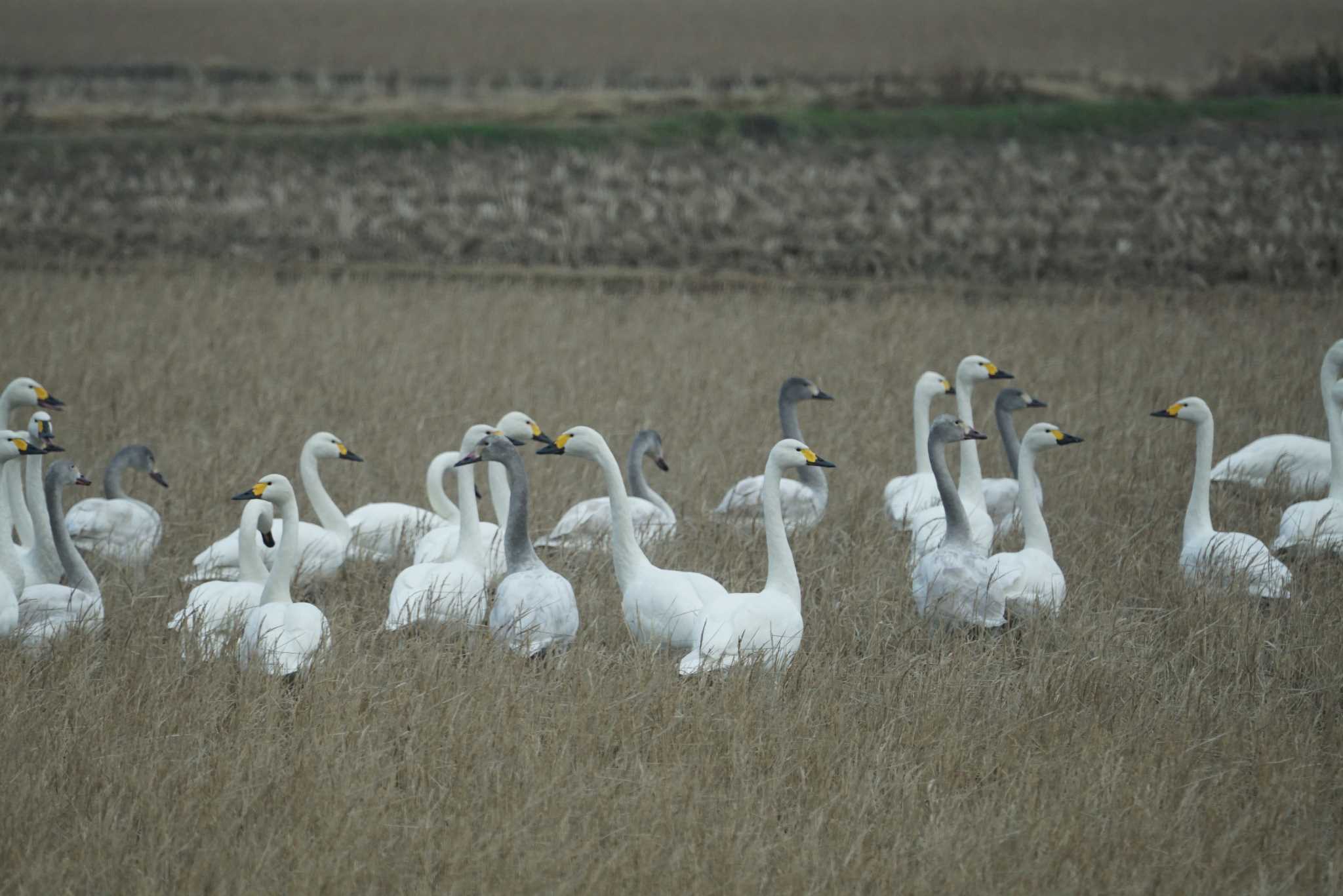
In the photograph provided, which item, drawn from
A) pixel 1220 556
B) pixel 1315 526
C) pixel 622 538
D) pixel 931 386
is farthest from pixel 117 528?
pixel 1315 526

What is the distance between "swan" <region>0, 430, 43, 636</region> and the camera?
556 cm

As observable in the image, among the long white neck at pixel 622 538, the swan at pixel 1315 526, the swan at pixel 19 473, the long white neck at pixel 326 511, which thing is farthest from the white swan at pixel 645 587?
the swan at pixel 1315 526

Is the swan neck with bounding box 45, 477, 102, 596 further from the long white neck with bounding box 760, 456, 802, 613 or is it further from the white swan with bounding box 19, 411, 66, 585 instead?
the long white neck with bounding box 760, 456, 802, 613

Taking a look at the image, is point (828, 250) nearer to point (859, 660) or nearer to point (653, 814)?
point (859, 660)

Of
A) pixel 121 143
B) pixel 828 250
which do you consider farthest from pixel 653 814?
pixel 121 143

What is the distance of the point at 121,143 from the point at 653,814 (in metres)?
26.2

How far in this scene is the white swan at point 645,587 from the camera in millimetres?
5613

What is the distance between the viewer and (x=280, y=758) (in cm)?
455

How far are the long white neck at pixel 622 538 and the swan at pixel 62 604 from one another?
2.28m

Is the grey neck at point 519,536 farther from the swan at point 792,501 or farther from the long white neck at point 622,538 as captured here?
the swan at point 792,501

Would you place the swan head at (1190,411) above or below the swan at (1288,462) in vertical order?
above

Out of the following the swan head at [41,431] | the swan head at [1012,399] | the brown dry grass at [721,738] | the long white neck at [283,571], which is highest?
the swan head at [1012,399]

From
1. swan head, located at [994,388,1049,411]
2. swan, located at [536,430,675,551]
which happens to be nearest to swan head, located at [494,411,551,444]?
swan, located at [536,430,675,551]

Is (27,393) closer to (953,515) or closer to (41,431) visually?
(41,431)
